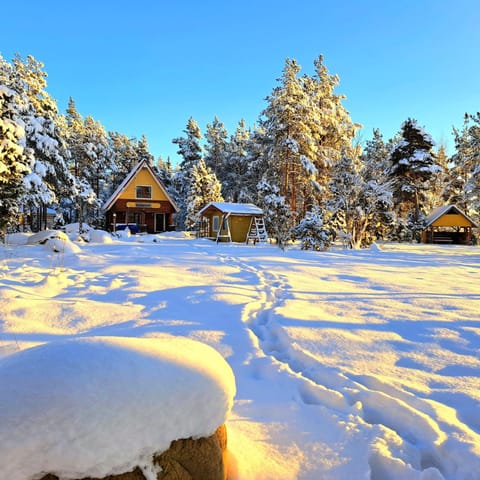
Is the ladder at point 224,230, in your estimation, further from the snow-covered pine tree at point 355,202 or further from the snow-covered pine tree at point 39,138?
the snow-covered pine tree at point 39,138

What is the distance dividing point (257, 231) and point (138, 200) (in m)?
12.9

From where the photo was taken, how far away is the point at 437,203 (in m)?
43.7

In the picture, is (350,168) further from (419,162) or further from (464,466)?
Answer: (464,466)

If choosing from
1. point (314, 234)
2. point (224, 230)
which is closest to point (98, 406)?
point (314, 234)

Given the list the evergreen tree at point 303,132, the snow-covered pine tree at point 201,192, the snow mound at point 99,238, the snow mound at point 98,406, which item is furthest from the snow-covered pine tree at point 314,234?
the snow mound at point 98,406

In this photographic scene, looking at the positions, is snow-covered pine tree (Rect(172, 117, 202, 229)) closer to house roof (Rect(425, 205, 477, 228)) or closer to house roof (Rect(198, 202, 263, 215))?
house roof (Rect(198, 202, 263, 215))

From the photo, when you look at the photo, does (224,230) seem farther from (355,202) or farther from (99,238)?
(355,202)

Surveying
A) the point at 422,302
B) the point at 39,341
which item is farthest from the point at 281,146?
the point at 39,341

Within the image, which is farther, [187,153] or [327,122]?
[187,153]

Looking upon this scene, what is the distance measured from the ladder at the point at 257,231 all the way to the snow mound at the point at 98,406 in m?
21.8

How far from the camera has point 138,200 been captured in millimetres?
30812

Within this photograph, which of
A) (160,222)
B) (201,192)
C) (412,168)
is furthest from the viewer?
(160,222)

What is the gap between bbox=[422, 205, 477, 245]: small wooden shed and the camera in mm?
30328

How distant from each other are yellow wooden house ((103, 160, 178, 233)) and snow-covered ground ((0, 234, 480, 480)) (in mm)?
22566
